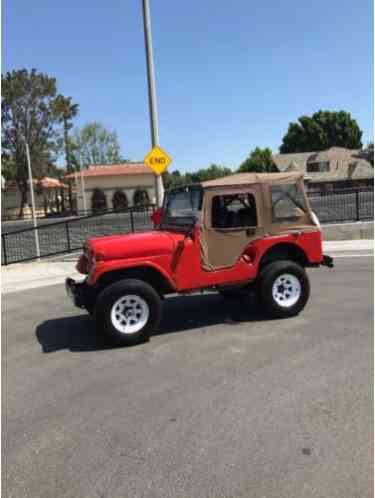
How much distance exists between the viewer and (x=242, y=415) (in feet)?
11.4

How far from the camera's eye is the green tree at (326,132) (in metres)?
75.7

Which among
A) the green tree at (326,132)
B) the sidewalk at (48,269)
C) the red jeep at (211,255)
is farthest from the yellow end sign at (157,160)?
the green tree at (326,132)

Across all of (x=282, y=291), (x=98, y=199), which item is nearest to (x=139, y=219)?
(x=282, y=291)

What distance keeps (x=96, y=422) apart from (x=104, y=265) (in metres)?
2.02

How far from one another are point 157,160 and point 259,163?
70124mm

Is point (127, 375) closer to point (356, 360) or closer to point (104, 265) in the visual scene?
point (104, 265)

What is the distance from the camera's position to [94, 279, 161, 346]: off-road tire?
512cm

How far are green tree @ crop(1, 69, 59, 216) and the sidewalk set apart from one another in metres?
37.9

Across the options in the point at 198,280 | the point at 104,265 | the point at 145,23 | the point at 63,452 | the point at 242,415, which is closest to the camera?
the point at 63,452

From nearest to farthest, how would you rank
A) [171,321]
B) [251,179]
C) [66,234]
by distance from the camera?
[251,179], [171,321], [66,234]

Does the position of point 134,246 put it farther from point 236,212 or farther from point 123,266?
point 236,212

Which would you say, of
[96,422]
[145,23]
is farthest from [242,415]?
[145,23]

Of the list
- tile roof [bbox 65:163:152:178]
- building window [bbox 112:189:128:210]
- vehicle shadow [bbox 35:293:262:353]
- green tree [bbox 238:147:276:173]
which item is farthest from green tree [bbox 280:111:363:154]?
vehicle shadow [bbox 35:293:262:353]

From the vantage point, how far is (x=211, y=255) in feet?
18.4
